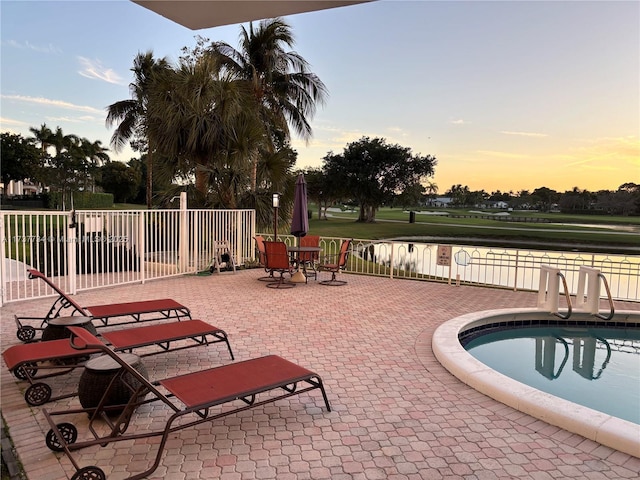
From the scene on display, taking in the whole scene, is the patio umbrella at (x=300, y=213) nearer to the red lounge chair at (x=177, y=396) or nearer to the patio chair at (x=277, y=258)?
the patio chair at (x=277, y=258)

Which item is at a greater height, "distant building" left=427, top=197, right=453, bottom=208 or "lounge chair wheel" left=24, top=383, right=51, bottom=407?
"distant building" left=427, top=197, right=453, bottom=208

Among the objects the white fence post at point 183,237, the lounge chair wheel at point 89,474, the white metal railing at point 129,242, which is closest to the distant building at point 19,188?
the white metal railing at point 129,242

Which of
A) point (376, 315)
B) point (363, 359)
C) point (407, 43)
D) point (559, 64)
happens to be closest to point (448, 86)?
point (407, 43)

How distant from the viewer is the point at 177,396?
2.84m

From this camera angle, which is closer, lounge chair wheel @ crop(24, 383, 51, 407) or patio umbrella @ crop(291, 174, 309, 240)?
lounge chair wheel @ crop(24, 383, 51, 407)

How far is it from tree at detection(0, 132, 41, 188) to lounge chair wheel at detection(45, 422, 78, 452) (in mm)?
41061

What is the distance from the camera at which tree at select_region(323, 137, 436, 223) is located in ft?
109

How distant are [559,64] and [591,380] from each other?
12.9 meters

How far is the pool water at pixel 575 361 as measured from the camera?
15.1 feet

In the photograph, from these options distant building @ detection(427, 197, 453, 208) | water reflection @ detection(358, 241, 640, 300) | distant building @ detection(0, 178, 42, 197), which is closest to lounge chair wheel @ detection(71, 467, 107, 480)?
water reflection @ detection(358, 241, 640, 300)

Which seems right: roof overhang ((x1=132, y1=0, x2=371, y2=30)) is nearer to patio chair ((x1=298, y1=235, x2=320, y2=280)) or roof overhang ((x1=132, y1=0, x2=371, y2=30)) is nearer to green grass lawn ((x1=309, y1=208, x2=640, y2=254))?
patio chair ((x1=298, y1=235, x2=320, y2=280))

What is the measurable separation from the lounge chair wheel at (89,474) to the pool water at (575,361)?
4515 millimetres

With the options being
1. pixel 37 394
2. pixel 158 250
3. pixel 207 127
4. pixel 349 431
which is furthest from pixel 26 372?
pixel 207 127

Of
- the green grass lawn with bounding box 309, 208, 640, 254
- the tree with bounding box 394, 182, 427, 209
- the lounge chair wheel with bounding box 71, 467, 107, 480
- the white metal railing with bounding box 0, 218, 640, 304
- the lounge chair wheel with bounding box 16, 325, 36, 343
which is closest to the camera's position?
the lounge chair wheel with bounding box 71, 467, 107, 480
